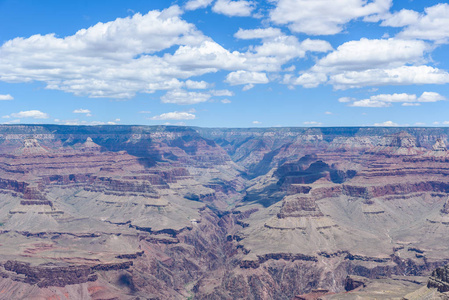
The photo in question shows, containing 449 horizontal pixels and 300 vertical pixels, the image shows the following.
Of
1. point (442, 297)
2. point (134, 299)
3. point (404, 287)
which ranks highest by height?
point (442, 297)

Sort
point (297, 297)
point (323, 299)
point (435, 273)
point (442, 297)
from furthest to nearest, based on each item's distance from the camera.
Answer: point (297, 297) < point (323, 299) < point (435, 273) < point (442, 297)

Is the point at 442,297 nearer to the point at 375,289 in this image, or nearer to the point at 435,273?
A: the point at 435,273

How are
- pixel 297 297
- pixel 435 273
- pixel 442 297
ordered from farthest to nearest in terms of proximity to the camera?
1. pixel 297 297
2. pixel 435 273
3. pixel 442 297

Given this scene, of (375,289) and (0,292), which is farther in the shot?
(0,292)

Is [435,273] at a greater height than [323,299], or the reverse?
[435,273]

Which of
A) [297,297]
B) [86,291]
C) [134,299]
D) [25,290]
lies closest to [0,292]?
[25,290]

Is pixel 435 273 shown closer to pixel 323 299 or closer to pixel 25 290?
pixel 323 299

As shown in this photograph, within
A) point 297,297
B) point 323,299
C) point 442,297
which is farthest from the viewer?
point 297,297

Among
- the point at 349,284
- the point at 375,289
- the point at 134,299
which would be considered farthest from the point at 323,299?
the point at 134,299

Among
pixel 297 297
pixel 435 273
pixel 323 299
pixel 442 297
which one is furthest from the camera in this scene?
pixel 297 297

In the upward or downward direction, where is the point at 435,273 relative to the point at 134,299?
upward
